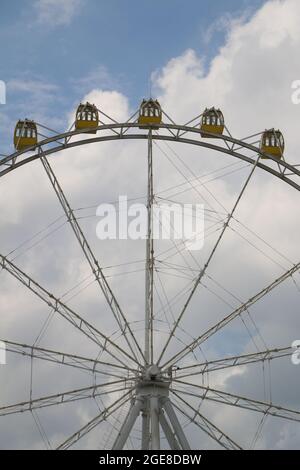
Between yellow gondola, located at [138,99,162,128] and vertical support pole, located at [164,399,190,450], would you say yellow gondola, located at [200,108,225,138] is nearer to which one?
yellow gondola, located at [138,99,162,128]

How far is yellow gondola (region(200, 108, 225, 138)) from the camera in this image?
56500mm

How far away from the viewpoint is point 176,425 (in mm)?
50906

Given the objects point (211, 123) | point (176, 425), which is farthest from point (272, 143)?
point (176, 425)

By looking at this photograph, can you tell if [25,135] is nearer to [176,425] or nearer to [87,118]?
[87,118]

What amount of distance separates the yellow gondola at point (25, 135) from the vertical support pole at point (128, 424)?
14073 millimetres

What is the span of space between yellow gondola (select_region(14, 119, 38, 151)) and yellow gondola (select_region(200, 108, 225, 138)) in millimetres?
8600

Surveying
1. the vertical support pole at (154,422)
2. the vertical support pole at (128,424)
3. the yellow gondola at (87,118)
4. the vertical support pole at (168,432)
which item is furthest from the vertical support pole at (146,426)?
the yellow gondola at (87,118)

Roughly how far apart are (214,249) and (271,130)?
7.49m

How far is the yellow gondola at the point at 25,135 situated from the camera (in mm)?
55500

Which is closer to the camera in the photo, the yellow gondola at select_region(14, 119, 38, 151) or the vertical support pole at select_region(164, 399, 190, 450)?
the vertical support pole at select_region(164, 399, 190, 450)

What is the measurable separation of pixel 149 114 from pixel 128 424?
1621 centimetres


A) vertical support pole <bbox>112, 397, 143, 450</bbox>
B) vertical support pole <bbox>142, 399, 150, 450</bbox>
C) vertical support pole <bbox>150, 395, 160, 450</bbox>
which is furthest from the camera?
vertical support pole <bbox>142, 399, 150, 450</bbox>

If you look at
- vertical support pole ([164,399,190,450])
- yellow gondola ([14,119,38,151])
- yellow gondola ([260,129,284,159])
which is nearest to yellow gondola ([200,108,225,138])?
yellow gondola ([260,129,284,159])
